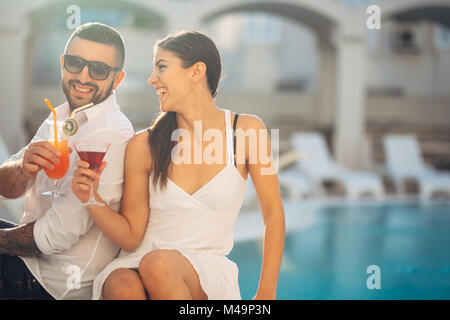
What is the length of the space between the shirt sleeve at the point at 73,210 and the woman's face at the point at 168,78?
0.21 metres

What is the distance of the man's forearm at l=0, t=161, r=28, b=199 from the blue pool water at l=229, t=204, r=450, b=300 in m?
1.89

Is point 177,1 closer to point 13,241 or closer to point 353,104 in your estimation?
point 353,104

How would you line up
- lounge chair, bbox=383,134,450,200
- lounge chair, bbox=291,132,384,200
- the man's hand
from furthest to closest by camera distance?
lounge chair, bbox=383,134,450,200 < lounge chair, bbox=291,132,384,200 < the man's hand

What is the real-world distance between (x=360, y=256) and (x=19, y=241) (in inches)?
149

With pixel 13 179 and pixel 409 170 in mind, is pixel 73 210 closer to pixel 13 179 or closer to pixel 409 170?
pixel 13 179

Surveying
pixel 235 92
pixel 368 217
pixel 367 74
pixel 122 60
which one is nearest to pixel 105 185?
pixel 122 60

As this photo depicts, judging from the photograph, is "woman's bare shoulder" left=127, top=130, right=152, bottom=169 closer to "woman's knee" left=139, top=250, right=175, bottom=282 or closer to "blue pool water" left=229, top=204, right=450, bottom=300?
"woman's knee" left=139, top=250, right=175, bottom=282

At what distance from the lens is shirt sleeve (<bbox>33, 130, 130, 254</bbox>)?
1.83 metres

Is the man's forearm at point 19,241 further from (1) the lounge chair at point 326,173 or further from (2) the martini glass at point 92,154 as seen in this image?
(1) the lounge chair at point 326,173

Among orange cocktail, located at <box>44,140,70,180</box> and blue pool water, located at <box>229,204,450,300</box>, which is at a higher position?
orange cocktail, located at <box>44,140,70,180</box>

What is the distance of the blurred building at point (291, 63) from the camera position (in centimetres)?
952

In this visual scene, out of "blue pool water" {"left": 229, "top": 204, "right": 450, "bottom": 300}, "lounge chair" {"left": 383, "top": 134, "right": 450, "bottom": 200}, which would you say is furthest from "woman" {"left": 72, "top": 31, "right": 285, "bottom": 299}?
"lounge chair" {"left": 383, "top": 134, "right": 450, "bottom": 200}
